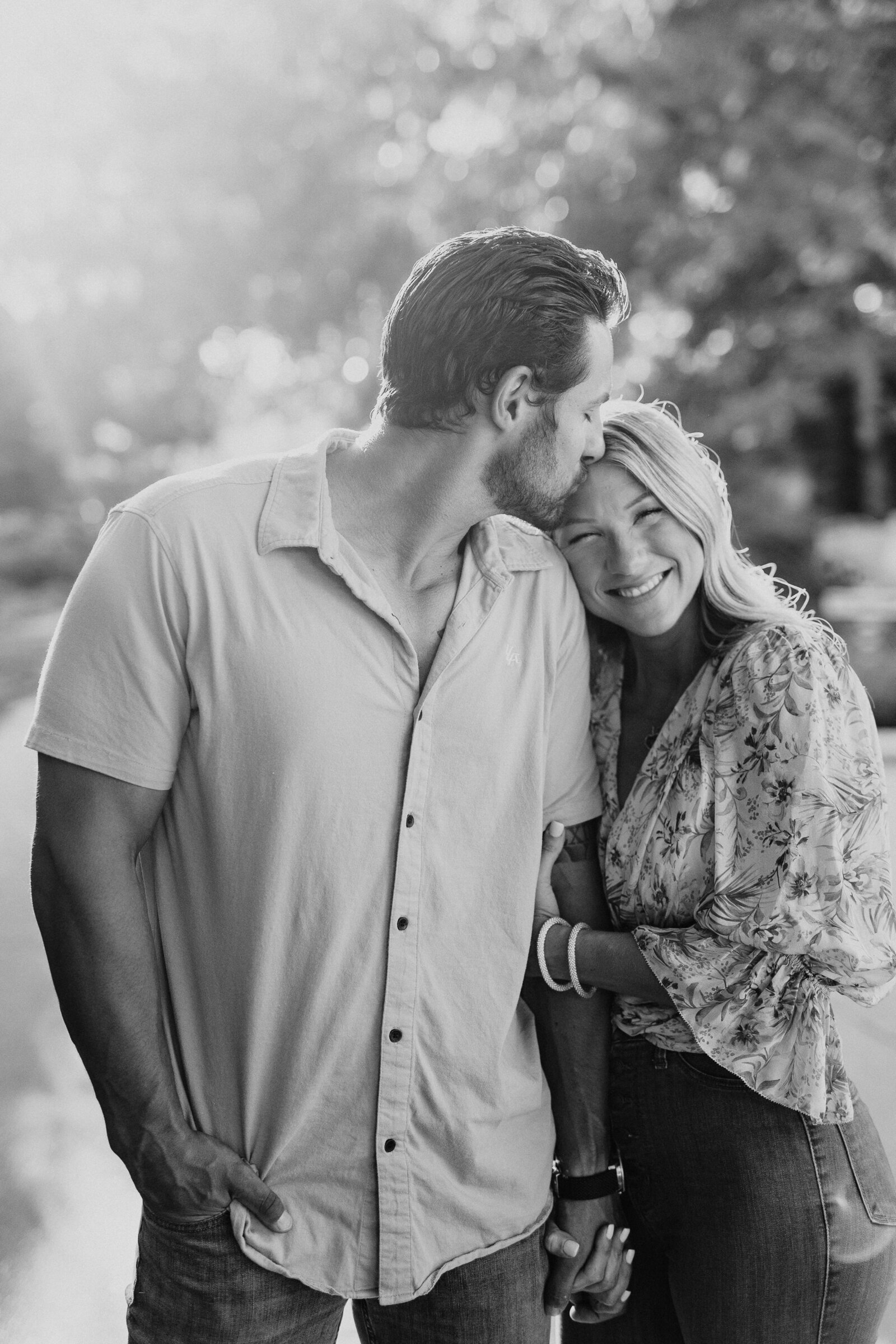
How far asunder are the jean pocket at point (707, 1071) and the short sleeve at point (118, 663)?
83 cm

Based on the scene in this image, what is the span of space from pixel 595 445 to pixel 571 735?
414 mm

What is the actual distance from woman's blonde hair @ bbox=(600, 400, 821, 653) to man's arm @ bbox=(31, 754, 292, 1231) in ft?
2.65

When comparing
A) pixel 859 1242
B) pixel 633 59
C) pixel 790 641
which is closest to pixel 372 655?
pixel 790 641

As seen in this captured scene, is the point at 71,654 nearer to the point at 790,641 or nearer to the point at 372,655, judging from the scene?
the point at 372,655

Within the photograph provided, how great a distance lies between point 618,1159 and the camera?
→ 5.44 feet

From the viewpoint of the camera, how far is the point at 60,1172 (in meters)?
2.84

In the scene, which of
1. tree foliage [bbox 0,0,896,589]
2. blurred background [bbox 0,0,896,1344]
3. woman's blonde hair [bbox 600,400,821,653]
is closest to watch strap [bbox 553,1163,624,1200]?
woman's blonde hair [bbox 600,400,821,653]

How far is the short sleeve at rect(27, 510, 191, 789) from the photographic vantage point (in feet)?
4.22

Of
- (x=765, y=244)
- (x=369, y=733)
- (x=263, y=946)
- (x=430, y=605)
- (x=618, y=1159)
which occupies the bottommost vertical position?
(x=618, y=1159)

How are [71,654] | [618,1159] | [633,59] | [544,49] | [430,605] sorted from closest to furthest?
[71,654]
[430,605]
[618,1159]
[633,59]
[544,49]

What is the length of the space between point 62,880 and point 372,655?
0.45m

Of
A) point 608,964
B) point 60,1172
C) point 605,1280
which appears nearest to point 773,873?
point 608,964

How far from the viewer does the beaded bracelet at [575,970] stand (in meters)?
1.59

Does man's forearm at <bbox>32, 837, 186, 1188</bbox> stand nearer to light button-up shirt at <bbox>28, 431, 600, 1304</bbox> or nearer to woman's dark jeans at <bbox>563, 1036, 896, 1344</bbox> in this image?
light button-up shirt at <bbox>28, 431, 600, 1304</bbox>
